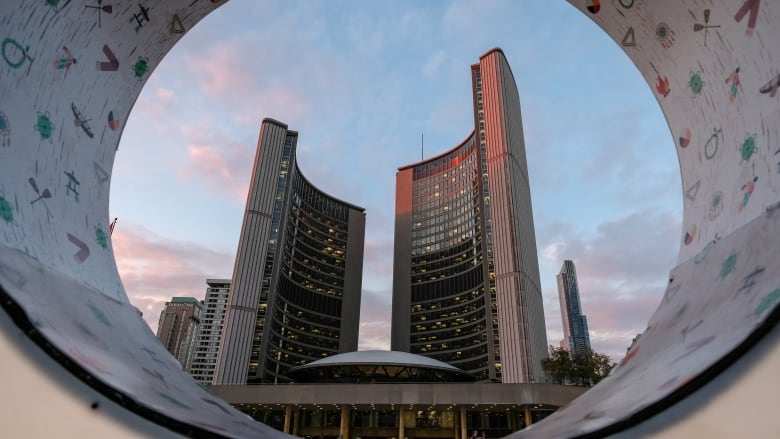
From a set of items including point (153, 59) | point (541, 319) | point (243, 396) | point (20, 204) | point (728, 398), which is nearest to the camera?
point (728, 398)

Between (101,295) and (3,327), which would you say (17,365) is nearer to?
→ (3,327)

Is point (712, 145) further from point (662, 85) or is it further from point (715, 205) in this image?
point (662, 85)

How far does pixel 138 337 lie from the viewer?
4430 millimetres

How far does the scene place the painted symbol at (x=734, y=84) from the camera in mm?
4105

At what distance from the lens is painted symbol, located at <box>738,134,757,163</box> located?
3829mm

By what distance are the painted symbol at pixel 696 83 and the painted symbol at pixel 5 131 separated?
278 inches

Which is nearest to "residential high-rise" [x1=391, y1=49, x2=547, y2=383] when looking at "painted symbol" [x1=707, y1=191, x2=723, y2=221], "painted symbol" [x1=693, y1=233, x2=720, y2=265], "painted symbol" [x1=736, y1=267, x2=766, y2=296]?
"painted symbol" [x1=693, y1=233, x2=720, y2=265]

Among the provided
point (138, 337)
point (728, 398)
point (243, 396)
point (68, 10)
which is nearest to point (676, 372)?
point (728, 398)

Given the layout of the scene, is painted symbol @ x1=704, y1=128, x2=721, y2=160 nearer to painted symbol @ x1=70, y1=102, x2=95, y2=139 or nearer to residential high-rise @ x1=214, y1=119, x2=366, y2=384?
painted symbol @ x1=70, y1=102, x2=95, y2=139

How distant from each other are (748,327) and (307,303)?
102m

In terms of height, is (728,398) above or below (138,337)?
below

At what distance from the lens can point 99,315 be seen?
404 cm

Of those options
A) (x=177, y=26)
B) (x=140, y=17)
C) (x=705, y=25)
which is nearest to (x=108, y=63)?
(x=140, y=17)

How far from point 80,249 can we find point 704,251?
658 cm
